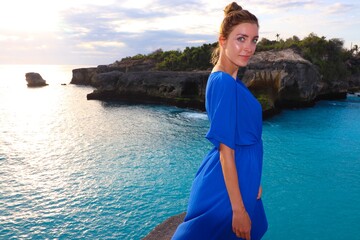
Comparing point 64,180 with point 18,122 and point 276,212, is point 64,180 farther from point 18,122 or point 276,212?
point 18,122

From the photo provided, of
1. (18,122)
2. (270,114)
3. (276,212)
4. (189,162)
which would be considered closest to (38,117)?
(18,122)

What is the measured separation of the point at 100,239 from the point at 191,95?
2770 centimetres

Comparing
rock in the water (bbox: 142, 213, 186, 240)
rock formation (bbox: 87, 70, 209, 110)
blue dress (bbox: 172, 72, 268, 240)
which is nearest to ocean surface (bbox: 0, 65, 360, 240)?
rock in the water (bbox: 142, 213, 186, 240)

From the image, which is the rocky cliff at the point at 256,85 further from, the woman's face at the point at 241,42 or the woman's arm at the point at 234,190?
the woman's arm at the point at 234,190

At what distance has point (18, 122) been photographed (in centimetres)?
2498

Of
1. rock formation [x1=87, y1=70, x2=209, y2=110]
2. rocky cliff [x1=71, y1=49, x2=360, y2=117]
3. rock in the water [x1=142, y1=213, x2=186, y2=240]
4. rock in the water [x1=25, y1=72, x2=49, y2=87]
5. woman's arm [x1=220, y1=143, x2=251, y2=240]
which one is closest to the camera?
woman's arm [x1=220, y1=143, x2=251, y2=240]

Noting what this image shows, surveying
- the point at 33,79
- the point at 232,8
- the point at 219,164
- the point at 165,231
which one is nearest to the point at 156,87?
the point at 165,231

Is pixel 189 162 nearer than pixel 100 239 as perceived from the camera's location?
No

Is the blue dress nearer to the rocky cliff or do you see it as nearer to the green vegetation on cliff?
the rocky cliff

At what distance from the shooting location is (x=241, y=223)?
184cm

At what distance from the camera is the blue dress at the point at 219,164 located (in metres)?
1.84

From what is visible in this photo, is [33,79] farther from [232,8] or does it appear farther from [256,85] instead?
[232,8]

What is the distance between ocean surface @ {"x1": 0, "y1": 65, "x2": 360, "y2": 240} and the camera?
26.6ft

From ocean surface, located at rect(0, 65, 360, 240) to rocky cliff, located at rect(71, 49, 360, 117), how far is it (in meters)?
8.12
